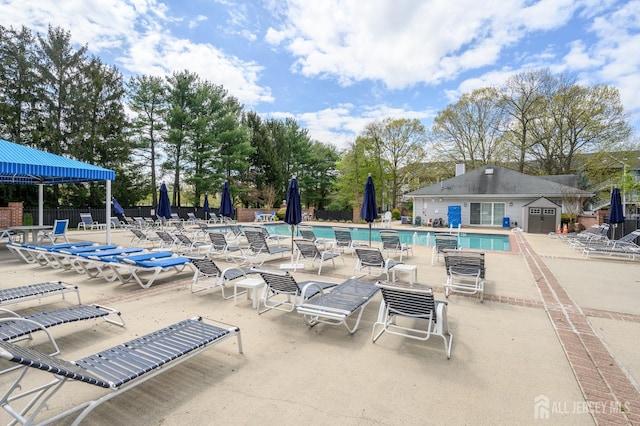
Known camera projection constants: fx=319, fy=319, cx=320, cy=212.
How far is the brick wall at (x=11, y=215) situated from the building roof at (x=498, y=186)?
25631 millimetres

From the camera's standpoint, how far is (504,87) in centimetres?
3148

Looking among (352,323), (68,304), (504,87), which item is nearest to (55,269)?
(68,304)

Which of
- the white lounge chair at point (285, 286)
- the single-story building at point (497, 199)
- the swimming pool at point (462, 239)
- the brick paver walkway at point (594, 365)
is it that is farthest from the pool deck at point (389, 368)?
the single-story building at point (497, 199)

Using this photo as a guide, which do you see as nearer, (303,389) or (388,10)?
(303,389)

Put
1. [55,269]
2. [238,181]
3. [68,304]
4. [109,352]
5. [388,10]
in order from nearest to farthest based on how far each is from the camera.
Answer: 1. [109,352]
2. [68,304]
3. [55,269]
4. [388,10]
5. [238,181]

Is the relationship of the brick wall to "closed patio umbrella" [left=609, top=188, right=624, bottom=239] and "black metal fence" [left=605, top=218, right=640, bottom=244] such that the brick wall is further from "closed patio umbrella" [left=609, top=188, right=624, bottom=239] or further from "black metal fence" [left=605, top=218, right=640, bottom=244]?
"black metal fence" [left=605, top=218, right=640, bottom=244]

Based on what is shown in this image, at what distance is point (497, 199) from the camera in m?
24.5

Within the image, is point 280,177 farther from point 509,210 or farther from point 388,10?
point 388,10

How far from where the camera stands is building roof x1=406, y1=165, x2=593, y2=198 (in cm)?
2283

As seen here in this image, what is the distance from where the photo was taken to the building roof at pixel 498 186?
74.9 feet

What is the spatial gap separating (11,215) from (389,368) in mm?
20058

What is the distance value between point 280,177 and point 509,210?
22077mm

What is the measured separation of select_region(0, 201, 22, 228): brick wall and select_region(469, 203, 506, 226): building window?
94.0 ft

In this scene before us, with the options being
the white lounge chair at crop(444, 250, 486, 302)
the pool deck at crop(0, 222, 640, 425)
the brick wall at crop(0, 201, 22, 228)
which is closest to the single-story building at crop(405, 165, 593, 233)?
the white lounge chair at crop(444, 250, 486, 302)
